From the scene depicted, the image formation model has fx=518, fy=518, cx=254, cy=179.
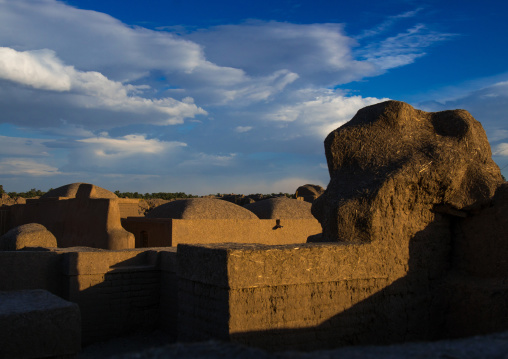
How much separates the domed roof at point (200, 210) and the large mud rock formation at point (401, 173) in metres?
6.75

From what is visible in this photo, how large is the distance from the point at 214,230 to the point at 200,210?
1544 mm

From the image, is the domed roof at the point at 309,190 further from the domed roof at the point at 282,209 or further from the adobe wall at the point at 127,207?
the adobe wall at the point at 127,207

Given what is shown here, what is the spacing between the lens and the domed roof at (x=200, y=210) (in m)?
13.3

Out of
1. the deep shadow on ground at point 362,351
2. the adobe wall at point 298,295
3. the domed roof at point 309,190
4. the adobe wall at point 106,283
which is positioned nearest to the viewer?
the deep shadow on ground at point 362,351

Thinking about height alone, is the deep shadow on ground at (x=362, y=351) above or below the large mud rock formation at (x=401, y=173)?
below

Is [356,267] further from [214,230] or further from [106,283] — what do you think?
[214,230]

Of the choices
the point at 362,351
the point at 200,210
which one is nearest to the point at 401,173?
the point at 362,351

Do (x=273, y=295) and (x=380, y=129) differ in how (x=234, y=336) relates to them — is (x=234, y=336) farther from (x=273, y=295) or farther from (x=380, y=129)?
(x=380, y=129)

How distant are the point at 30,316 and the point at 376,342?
11.6 feet

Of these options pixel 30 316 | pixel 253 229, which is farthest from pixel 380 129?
pixel 253 229

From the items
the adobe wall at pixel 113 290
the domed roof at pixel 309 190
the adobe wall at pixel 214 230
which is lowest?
the adobe wall at pixel 113 290

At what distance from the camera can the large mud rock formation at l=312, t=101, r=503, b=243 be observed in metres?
6.03

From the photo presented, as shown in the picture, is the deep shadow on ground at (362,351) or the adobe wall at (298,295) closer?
the deep shadow on ground at (362,351)

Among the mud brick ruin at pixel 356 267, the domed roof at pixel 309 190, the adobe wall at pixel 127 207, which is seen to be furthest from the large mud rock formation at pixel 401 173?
the domed roof at pixel 309 190
